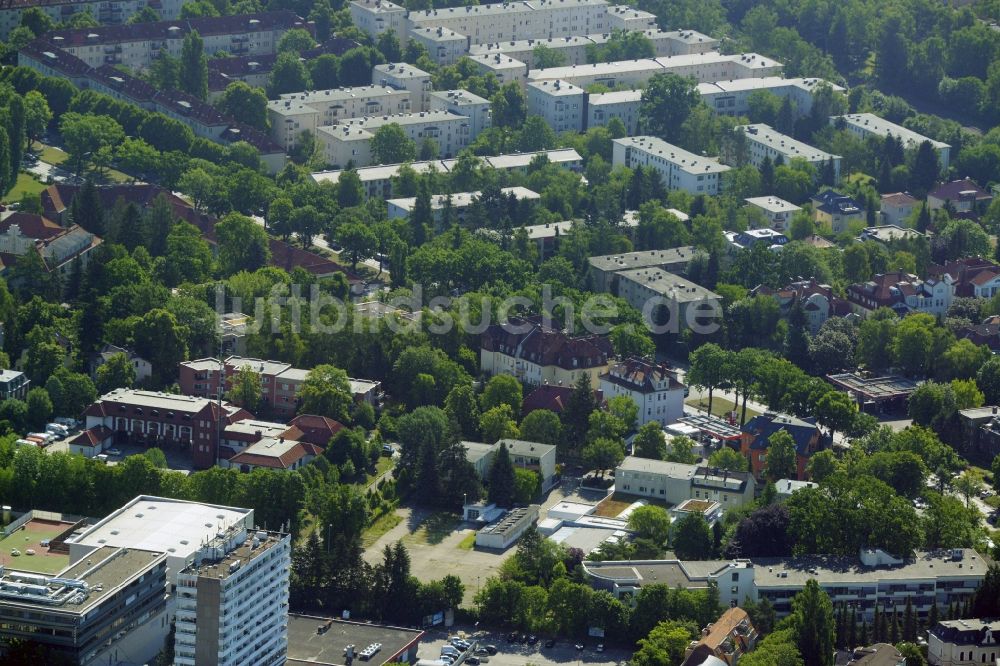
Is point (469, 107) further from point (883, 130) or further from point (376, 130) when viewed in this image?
point (883, 130)

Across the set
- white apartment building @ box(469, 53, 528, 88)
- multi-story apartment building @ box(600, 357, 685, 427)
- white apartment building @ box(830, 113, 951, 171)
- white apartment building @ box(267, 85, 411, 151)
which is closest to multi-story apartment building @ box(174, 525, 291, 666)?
multi-story apartment building @ box(600, 357, 685, 427)

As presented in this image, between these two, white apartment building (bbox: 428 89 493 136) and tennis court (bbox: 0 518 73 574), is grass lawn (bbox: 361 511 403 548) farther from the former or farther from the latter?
white apartment building (bbox: 428 89 493 136)

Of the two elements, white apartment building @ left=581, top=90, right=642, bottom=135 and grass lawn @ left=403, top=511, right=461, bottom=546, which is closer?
grass lawn @ left=403, top=511, right=461, bottom=546

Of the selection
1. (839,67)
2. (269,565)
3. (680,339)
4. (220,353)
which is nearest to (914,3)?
(839,67)

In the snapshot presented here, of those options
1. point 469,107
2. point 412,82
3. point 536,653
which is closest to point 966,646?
point 536,653

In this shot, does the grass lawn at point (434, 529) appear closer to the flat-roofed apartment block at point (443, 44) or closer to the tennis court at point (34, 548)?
the tennis court at point (34, 548)

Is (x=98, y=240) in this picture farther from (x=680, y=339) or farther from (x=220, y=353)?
(x=680, y=339)

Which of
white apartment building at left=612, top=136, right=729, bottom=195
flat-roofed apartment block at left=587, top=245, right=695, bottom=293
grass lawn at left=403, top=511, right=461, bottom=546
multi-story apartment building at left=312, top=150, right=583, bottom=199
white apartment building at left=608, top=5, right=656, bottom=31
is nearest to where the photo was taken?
grass lawn at left=403, top=511, right=461, bottom=546
